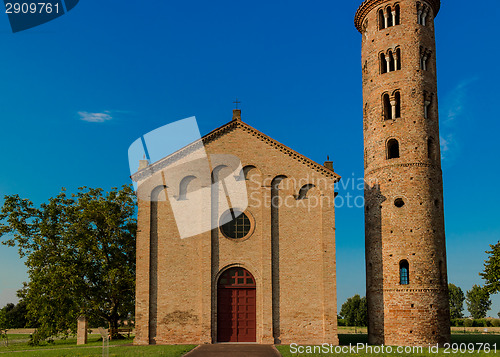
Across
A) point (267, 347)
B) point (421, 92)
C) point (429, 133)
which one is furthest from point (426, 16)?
point (267, 347)

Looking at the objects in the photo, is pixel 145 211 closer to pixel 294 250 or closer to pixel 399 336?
pixel 294 250

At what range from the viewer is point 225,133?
27672mm

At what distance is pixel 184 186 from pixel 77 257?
9.95 meters

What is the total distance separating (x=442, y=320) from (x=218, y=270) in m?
12.8

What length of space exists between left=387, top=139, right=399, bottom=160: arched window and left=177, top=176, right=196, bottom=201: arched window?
12.2 metres

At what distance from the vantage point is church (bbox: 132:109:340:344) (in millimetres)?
25297

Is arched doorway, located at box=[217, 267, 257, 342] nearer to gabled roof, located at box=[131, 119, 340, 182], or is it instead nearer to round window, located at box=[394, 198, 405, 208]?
gabled roof, located at box=[131, 119, 340, 182]

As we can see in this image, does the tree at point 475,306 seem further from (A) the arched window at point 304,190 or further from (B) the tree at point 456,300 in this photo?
(A) the arched window at point 304,190

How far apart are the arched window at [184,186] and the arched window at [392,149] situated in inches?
479

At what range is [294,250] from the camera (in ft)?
86.4

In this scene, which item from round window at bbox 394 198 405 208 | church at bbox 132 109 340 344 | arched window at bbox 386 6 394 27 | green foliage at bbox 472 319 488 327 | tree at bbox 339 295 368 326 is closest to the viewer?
church at bbox 132 109 340 344

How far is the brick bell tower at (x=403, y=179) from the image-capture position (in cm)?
2681

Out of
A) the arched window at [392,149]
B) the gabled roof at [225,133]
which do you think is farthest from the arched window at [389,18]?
the gabled roof at [225,133]

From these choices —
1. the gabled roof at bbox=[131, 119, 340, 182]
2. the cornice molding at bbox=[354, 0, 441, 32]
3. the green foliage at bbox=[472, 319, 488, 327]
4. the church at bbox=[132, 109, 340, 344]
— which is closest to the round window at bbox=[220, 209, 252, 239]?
the church at bbox=[132, 109, 340, 344]
